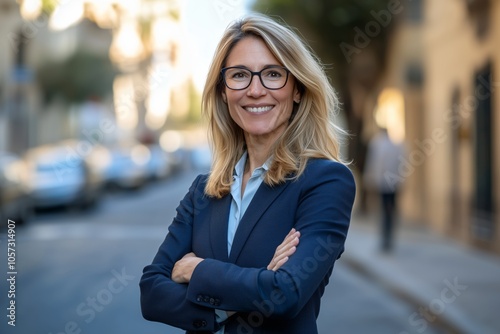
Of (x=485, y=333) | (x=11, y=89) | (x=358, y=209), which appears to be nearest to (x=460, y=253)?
(x=485, y=333)

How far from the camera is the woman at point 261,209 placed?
2.59 metres

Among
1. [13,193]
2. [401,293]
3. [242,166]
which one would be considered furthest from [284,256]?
[13,193]

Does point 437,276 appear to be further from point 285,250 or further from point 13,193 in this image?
point 13,193

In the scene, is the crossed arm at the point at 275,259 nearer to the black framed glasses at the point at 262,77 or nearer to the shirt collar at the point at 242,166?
the shirt collar at the point at 242,166

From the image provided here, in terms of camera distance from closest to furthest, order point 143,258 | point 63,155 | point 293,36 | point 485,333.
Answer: point 293,36, point 485,333, point 143,258, point 63,155

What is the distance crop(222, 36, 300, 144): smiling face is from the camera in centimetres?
277

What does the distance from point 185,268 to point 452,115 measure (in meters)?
15.5

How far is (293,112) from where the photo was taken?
113 inches

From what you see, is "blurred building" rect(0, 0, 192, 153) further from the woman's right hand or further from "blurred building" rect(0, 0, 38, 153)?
the woman's right hand

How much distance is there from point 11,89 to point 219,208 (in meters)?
36.9

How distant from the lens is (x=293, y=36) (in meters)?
2.77

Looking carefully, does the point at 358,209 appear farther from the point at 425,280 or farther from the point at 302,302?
the point at 302,302

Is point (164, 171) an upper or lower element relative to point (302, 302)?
lower

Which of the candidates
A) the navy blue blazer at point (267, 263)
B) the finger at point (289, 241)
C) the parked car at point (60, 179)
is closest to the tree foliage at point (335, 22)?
the parked car at point (60, 179)
